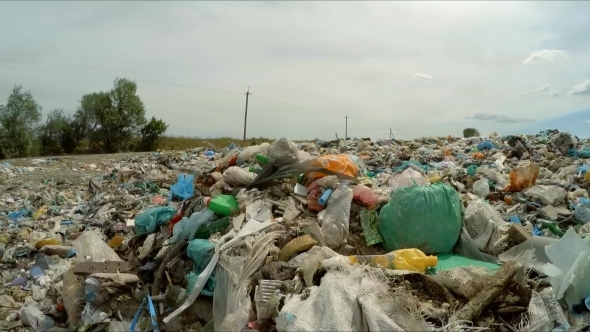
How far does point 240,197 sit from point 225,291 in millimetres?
1352

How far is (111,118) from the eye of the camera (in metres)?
23.6

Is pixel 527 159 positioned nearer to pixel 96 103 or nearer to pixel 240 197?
pixel 240 197

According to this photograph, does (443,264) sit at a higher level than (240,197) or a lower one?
lower

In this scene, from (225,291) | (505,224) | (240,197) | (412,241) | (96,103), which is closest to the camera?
(225,291)

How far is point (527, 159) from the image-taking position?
7.14 m

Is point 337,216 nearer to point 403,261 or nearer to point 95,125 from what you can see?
point 403,261

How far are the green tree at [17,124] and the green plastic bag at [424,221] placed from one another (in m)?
22.0

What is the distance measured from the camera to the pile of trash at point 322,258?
267 centimetres

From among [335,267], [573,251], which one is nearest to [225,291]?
[335,267]

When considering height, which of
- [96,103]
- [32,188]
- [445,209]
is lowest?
[32,188]

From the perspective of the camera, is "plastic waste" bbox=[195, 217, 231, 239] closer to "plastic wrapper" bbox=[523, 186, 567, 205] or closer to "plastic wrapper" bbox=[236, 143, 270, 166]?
"plastic wrapper" bbox=[236, 143, 270, 166]

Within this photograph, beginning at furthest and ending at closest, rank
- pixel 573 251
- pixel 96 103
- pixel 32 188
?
1. pixel 96 103
2. pixel 32 188
3. pixel 573 251

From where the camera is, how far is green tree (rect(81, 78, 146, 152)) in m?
23.7

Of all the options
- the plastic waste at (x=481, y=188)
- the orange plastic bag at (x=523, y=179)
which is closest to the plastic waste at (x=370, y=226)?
the plastic waste at (x=481, y=188)
